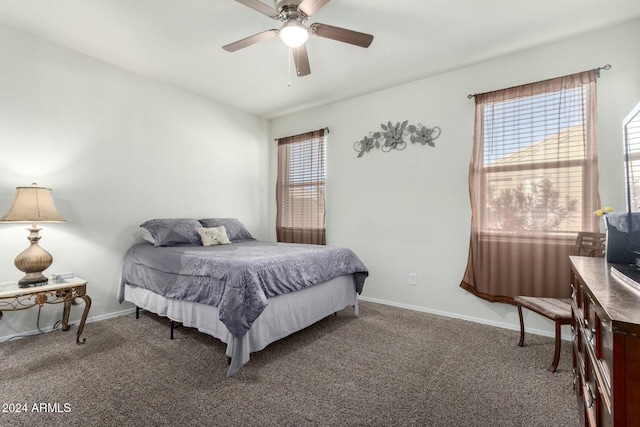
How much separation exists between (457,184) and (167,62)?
3.23 metres

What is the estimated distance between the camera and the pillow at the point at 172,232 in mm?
3031

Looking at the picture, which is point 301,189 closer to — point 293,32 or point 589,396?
point 293,32

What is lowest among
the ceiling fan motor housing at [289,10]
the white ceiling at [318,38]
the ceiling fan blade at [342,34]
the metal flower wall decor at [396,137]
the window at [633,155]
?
the window at [633,155]

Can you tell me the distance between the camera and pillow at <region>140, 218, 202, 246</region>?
3031mm

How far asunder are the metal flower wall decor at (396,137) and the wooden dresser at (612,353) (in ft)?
7.43

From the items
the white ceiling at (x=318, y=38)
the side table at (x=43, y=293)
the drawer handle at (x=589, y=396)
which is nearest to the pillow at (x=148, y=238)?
the side table at (x=43, y=293)

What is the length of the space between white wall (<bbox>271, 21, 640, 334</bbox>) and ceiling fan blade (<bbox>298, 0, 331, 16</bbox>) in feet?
6.15

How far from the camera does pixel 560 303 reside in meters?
2.13

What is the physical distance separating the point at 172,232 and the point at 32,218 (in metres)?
1.08

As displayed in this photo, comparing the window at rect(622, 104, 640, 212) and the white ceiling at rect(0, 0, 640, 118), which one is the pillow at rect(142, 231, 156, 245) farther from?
the window at rect(622, 104, 640, 212)

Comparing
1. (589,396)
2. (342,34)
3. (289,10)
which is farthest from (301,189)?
(589,396)

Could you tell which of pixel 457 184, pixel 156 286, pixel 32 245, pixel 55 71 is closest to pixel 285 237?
pixel 156 286

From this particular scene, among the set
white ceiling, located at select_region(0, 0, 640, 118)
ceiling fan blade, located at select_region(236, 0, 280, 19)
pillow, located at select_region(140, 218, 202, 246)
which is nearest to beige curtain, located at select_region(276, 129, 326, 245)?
white ceiling, located at select_region(0, 0, 640, 118)

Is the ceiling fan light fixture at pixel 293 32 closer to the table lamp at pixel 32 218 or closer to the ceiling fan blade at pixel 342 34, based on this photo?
the ceiling fan blade at pixel 342 34
